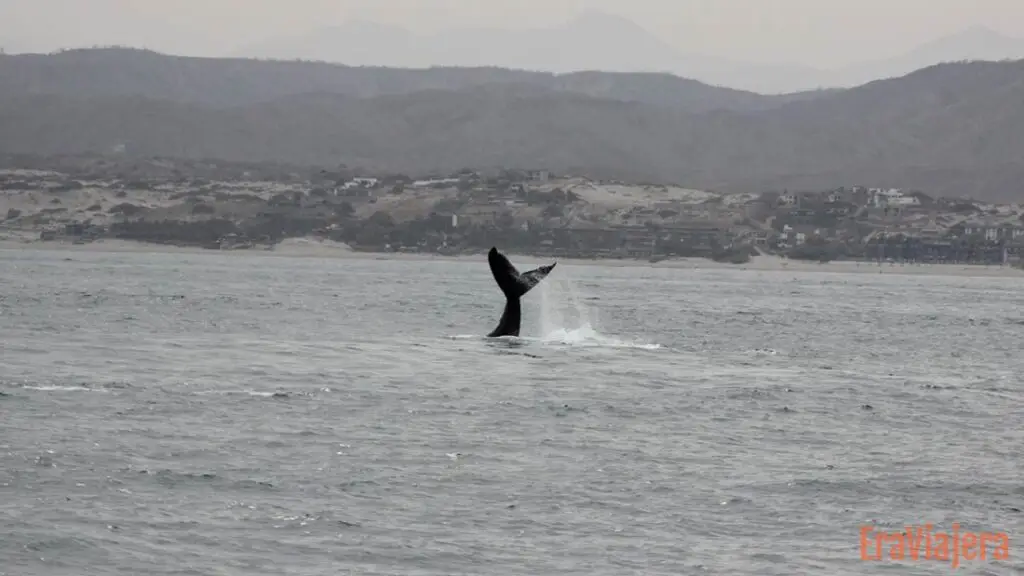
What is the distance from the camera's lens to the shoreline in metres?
166

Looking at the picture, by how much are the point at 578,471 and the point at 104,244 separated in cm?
14315

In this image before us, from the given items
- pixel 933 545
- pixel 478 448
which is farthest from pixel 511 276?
pixel 933 545

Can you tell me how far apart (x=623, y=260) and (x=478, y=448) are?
145 meters

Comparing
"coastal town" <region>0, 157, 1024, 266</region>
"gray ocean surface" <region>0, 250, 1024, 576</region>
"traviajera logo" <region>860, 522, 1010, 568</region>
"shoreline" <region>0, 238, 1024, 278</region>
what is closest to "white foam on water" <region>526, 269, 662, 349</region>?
"gray ocean surface" <region>0, 250, 1024, 576</region>

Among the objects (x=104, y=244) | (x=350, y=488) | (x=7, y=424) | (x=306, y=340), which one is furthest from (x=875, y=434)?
(x=104, y=244)

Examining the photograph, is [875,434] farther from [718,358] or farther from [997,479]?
[718,358]

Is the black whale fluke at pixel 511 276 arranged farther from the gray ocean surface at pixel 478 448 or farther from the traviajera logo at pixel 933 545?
the traviajera logo at pixel 933 545

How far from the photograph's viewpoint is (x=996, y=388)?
4391 cm

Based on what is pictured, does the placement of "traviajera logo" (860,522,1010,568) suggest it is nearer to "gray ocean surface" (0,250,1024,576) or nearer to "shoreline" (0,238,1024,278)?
"gray ocean surface" (0,250,1024,576)

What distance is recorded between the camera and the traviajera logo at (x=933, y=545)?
72.5 feet

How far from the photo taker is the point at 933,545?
22797mm

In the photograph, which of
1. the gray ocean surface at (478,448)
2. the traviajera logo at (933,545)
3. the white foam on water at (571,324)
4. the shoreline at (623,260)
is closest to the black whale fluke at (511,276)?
the gray ocean surface at (478,448)

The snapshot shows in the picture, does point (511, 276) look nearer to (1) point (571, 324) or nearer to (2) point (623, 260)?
(1) point (571, 324)

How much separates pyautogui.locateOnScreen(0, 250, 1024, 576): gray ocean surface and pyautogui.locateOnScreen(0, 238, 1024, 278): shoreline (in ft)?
355
